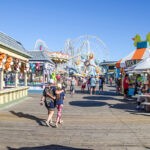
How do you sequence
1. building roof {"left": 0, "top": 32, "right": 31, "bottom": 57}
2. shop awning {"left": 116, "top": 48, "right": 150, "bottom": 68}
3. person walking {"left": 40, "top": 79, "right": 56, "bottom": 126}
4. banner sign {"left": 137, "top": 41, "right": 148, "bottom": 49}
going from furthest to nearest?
banner sign {"left": 137, "top": 41, "right": 148, "bottom": 49}, shop awning {"left": 116, "top": 48, "right": 150, "bottom": 68}, building roof {"left": 0, "top": 32, "right": 31, "bottom": 57}, person walking {"left": 40, "top": 79, "right": 56, "bottom": 126}

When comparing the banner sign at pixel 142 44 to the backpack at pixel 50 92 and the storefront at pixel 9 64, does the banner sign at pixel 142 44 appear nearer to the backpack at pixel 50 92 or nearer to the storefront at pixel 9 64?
the storefront at pixel 9 64

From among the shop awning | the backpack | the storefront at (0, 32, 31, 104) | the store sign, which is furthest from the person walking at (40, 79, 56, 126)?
the store sign

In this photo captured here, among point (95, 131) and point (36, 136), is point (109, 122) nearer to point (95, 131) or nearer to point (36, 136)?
point (95, 131)

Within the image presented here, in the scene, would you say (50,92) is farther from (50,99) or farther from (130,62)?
(130,62)

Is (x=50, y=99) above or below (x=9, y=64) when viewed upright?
below

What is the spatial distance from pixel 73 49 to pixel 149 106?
267 feet

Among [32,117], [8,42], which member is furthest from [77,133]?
[8,42]

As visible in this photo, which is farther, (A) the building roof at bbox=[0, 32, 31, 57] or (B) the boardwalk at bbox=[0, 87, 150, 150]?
(A) the building roof at bbox=[0, 32, 31, 57]

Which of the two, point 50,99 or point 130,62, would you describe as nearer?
point 50,99

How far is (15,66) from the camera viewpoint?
1827cm

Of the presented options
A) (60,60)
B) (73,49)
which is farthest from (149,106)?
(73,49)

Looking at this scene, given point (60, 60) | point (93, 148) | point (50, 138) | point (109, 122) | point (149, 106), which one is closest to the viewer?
point (93, 148)

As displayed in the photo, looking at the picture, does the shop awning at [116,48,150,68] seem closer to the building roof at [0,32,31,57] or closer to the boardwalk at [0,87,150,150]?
the building roof at [0,32,31,57]

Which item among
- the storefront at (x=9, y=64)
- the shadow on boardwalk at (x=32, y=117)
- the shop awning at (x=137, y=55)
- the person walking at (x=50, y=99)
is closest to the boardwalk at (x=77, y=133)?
the shadow on boardwalk at (x=32, y=117)
